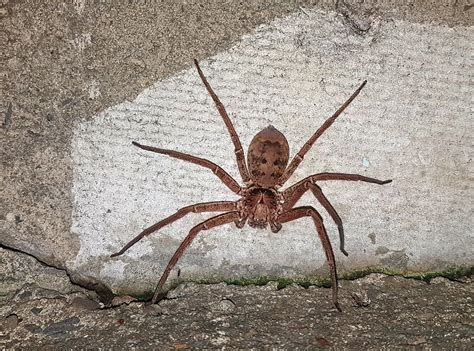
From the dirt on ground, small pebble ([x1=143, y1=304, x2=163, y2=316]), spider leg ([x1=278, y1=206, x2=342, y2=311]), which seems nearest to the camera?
the dirt on ground

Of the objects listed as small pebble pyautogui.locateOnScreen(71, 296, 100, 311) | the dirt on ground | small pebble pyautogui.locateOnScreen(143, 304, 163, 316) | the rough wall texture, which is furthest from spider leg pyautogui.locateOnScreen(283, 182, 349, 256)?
small pebble pyautogui.locateOnScreen(71, 296, 100, 311)

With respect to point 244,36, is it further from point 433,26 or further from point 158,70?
point 433,26

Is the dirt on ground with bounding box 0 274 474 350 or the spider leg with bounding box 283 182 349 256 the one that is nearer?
the dirt on ground with bounding box 0 274 474 350

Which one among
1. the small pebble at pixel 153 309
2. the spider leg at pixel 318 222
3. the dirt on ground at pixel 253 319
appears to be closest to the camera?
the dirt on ground at pixel 253 319

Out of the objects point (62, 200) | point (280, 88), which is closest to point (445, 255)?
point (280, 88)

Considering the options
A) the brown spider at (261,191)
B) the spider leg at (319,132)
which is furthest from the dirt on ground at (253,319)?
the spider leg at (319,132)

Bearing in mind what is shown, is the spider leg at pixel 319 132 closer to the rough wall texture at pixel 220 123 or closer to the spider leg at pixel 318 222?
the rough wall texture at pixel 220 123

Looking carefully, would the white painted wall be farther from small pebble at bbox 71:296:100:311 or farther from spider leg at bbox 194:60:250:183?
small pebble at bbox 71:296:100:311
